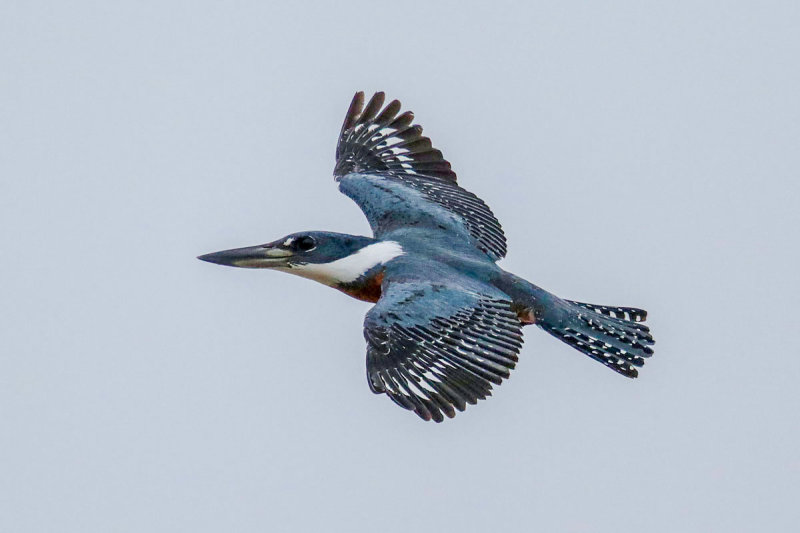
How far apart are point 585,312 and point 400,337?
1450 mm

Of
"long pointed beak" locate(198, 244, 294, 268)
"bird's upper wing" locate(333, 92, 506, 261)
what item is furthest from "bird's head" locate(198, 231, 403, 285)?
"bird's upper wing" locate(333, 92, 506, 261)

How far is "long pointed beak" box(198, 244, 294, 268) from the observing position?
9.52 meters

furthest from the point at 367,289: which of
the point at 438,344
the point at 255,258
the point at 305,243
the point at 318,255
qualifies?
the point at 438,344

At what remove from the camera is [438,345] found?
8.23 m

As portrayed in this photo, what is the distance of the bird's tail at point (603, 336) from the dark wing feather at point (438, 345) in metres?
0.46

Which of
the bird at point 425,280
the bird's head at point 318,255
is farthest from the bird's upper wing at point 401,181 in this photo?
the bird's head at point 318,255

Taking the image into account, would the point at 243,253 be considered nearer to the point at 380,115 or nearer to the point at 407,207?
the point at 407,207

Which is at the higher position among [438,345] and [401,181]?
[401,181]

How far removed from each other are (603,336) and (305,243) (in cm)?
194

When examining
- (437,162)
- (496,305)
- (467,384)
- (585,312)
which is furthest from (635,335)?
(437,162)

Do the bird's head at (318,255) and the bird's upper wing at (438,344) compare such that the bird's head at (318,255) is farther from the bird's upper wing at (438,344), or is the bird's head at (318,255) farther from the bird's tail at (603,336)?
the bird's tail at (603,336)

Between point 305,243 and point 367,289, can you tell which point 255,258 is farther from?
point 367,289

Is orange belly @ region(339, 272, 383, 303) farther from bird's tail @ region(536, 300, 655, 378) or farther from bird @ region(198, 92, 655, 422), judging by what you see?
bird's tail @ region(536, 300, 655, 378)

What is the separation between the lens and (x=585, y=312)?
30.1 ft
